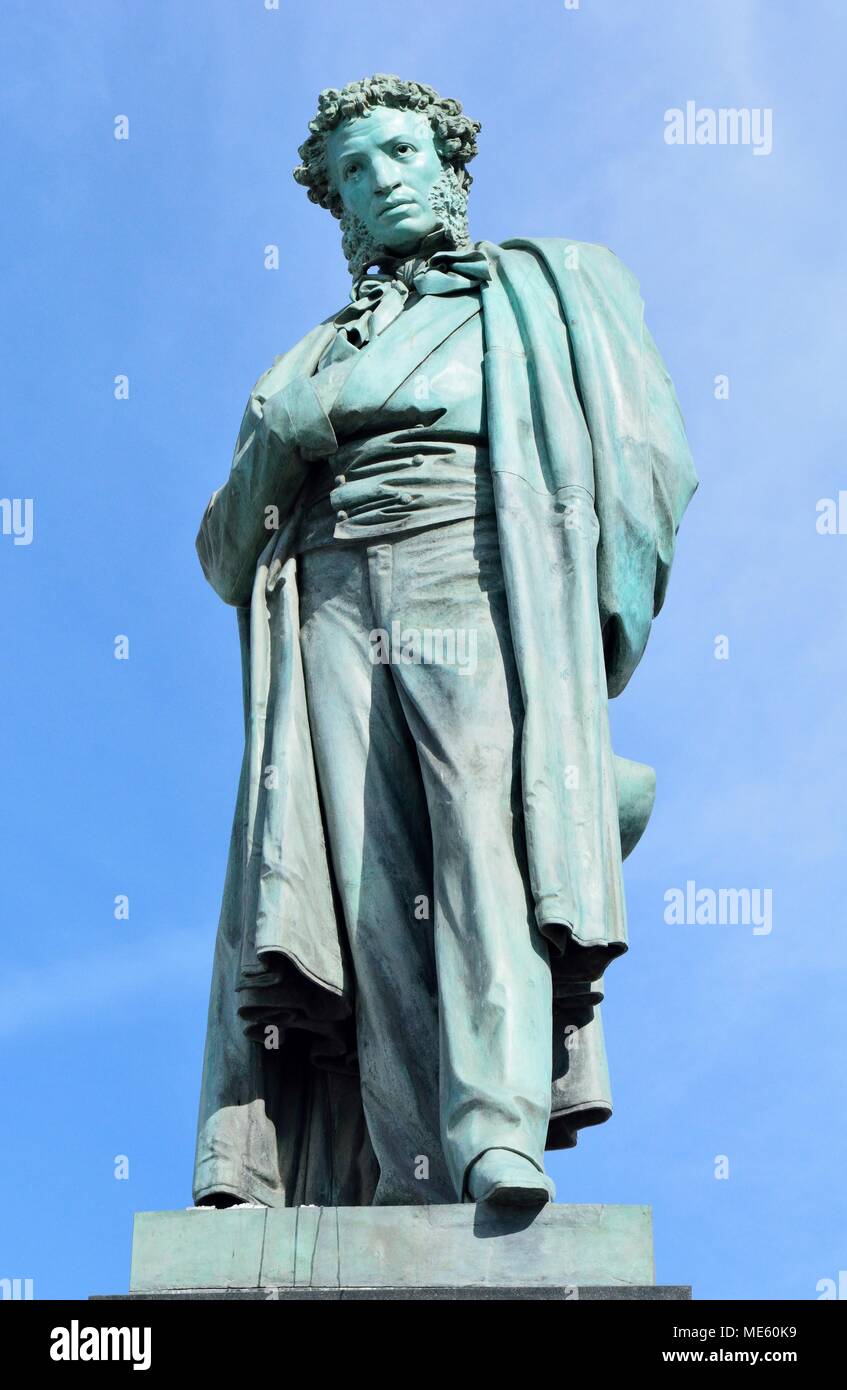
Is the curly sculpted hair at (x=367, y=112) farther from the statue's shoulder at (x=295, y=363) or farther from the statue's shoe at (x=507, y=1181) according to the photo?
the statue's shoe at (x=507, y=1181)

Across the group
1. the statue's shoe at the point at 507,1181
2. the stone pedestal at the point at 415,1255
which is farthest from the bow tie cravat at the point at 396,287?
the stone pedestal at the point at 415,1255

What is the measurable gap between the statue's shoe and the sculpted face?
4.80m

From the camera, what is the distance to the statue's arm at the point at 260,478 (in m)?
12.6

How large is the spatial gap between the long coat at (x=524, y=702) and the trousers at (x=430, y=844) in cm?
14

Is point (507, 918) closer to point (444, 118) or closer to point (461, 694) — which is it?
point (461, 694)

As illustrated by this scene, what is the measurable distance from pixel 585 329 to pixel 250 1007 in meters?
3.46

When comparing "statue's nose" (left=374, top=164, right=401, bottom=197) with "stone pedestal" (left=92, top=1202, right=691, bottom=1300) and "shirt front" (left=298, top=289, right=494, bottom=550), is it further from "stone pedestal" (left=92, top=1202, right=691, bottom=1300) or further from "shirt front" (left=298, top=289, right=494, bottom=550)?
"stone pedestal" (left=92, top=1202, right=691, bottom=1300)

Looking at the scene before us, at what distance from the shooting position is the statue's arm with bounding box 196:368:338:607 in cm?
1256

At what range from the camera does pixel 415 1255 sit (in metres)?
10.7

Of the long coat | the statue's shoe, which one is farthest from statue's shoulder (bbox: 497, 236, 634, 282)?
the statue's shoe

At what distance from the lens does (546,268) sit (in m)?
13.2

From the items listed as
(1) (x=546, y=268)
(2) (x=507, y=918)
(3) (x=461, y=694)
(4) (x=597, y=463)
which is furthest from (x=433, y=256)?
(2) (x=507, y=918)

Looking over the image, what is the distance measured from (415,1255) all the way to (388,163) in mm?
5461

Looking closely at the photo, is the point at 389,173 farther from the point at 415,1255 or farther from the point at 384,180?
the point at 415,1255
